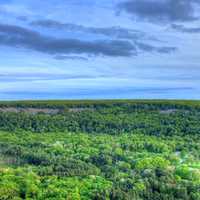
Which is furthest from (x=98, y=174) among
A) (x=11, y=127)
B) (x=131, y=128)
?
(x=11, y=127)

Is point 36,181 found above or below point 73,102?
below

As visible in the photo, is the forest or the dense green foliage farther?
the dense green foliage

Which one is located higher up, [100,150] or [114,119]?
[114,119]

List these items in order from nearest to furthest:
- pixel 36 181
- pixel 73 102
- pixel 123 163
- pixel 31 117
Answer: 1. pixel 36 181
2. pixel 123 163
3. pixel 31 117
4. pixel 73 102

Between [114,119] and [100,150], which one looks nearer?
[100,150]

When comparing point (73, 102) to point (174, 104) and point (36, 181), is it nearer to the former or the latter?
point (174, 104)

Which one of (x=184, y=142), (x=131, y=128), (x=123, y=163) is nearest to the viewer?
(x=123, y=163)

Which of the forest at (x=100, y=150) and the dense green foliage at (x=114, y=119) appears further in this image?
Result: the dense green foliage at (x=114, y=119)

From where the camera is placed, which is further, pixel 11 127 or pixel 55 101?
pixel 55 101
